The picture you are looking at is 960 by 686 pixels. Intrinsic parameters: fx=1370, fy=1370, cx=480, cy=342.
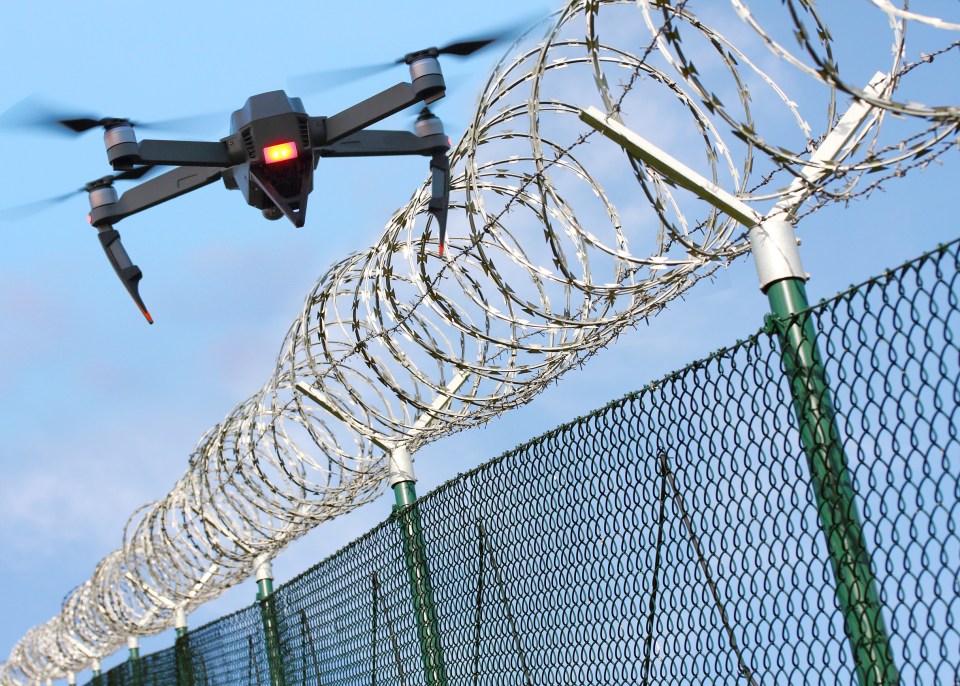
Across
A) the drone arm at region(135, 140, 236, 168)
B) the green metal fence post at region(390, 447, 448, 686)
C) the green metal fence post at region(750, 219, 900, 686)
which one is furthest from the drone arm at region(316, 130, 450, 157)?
the green metal fence post at region(750, 219, 900, 686)

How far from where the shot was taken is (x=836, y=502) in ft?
13.0

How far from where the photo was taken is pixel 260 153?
570 centimetres

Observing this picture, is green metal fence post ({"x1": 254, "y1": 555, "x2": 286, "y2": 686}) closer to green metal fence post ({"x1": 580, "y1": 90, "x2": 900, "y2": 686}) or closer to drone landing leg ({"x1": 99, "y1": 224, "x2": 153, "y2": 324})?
drone landing leg ({"x1": 99, "y1": 224, "x2": 153, "y2": 324})

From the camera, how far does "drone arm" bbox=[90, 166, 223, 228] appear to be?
630 cm

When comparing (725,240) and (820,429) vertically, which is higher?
(725,240)

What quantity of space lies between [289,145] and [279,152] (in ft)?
0.17

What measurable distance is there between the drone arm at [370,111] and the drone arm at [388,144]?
0.18 meters

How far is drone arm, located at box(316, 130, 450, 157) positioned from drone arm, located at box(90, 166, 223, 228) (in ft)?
2.39

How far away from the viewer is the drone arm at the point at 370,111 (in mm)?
5723

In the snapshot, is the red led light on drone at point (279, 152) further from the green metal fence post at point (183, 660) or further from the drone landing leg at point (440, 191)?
the green metal fence post at point (183, 660)

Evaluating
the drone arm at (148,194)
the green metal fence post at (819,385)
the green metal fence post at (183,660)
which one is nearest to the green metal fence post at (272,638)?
the green metal fence post at (183,660)

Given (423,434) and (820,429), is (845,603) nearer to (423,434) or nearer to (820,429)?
(820,429)

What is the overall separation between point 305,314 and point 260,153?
236 cm

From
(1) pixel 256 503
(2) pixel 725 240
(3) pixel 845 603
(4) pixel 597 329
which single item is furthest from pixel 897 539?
(1) pixel 256 503
